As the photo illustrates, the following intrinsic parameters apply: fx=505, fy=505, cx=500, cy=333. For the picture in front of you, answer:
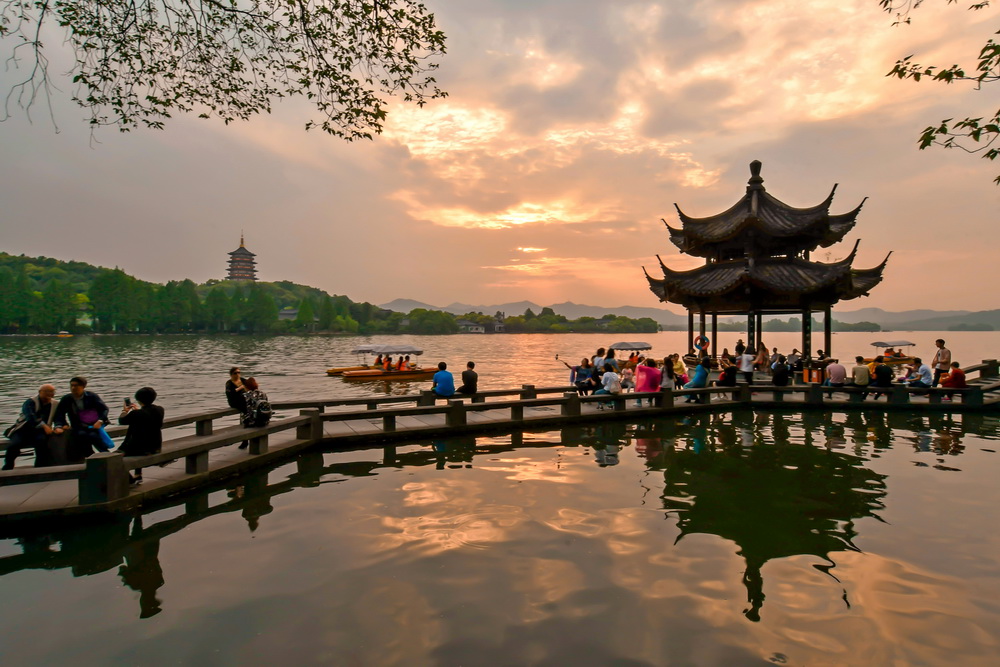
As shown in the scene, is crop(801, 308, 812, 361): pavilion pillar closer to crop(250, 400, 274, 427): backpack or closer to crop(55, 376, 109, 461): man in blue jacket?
crop(250, 400, 274, 427): backpack

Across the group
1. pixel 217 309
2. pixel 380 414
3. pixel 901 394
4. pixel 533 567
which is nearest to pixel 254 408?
pixel 380 414

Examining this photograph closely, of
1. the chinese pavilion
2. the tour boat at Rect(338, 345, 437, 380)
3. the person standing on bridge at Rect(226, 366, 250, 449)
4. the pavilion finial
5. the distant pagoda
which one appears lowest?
the tour boat at Rect(338, 345, 437, 380)

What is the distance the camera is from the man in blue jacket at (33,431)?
25.1 feet

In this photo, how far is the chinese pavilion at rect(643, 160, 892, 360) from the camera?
68.8ft

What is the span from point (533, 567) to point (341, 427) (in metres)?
7.74

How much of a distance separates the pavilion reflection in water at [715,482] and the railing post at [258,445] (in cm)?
48

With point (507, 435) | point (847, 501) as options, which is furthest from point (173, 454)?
point (847, 501)

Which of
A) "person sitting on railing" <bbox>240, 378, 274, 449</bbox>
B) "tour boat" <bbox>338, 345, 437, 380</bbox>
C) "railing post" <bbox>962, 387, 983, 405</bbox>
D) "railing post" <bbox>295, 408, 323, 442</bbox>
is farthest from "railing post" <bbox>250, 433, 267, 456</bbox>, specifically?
"tour boat" <bbox>338, 345, 437, 380</bbox>

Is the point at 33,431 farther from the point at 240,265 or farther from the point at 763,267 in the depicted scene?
the point at 240,265

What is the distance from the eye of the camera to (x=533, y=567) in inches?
221

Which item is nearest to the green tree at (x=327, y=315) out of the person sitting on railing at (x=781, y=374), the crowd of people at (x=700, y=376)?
the crowd of people at (x=700, y=376)

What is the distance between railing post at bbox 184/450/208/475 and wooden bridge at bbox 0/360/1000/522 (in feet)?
0.05

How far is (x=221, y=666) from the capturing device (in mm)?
3982

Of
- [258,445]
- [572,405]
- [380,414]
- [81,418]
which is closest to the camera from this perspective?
[81,418]
